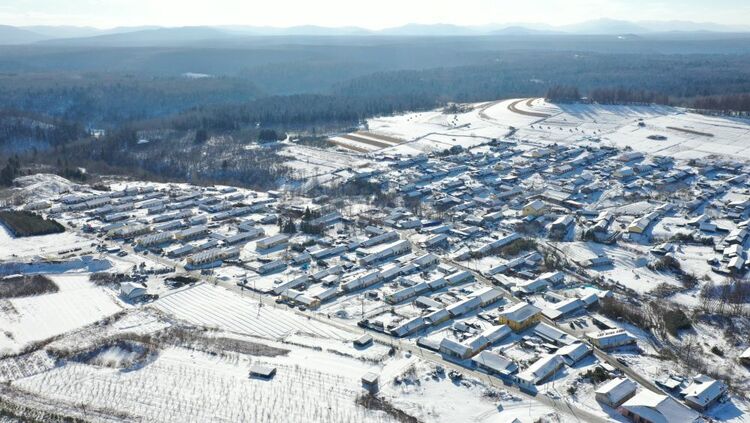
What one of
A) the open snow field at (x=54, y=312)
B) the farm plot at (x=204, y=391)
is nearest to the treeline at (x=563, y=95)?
the open snow field at (x=54, y=312)

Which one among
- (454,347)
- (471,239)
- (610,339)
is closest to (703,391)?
(610,339)

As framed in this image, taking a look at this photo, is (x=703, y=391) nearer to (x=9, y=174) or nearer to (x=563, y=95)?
(x=9, y=174)

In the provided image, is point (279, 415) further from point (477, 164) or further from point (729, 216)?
point (477, 164)

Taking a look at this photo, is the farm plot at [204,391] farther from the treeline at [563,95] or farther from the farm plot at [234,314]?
the treeline at [563,95]

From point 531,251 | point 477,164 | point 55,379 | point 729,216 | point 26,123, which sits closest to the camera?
point 55,379

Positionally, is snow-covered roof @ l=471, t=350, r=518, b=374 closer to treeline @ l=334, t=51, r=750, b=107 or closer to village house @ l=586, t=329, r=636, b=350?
village house @ l=586, t=329, r=636, b=350

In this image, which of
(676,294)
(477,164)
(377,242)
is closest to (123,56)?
(477,164)

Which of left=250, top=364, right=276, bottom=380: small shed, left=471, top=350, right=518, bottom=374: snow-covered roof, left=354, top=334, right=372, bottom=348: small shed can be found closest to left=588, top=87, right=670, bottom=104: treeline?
left=471, top=350, right=518, bottom=374: snow-covered roof
